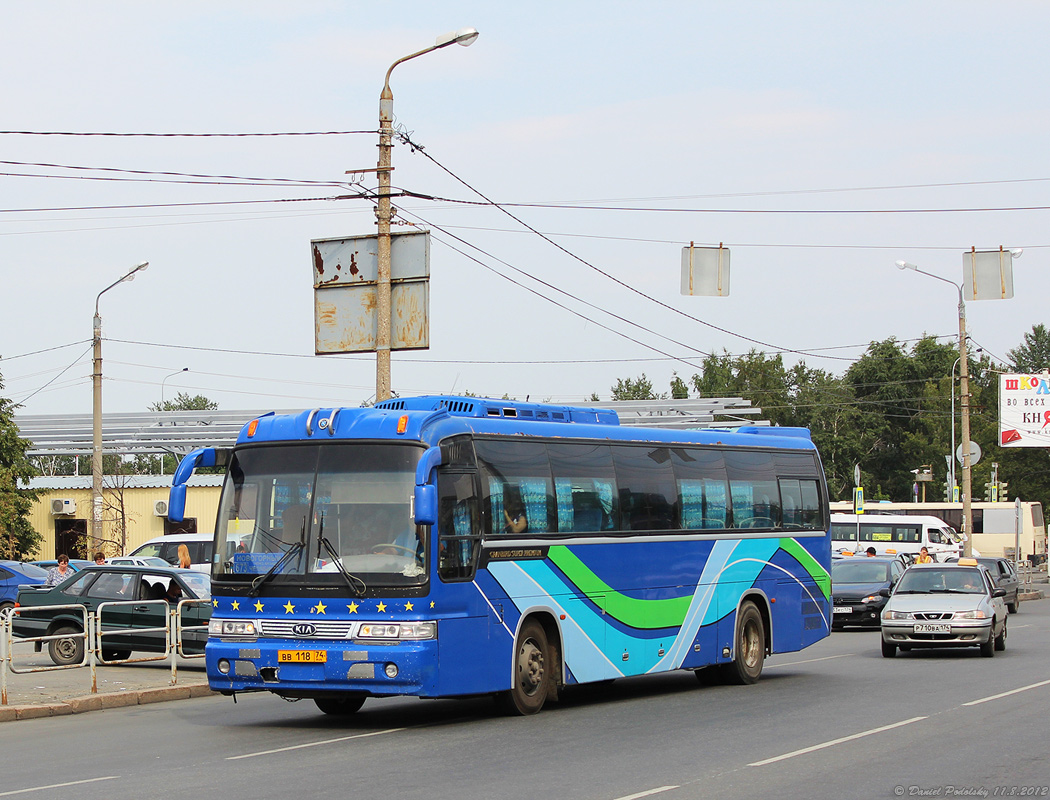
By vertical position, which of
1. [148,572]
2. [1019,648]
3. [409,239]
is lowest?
[1019,648]

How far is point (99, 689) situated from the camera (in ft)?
55.9

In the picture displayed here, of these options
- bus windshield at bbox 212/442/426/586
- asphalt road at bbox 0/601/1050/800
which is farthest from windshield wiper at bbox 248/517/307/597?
asphalt road at bbox 0/601/1050/800

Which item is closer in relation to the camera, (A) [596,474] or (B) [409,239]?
(A) [596,474]

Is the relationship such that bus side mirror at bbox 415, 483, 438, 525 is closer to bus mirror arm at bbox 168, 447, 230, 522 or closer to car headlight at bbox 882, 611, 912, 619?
bus mirror arm at bbox 168, 447, 230, 522

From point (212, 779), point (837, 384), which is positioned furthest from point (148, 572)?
point (837, 384)

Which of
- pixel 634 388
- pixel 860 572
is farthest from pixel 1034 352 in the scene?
pixel 860 572

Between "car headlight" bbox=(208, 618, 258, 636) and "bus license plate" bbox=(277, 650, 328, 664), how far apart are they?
15.1 inches

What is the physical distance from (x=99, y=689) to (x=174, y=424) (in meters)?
31.9

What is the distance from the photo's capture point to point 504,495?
13.8 m

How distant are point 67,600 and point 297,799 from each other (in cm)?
1335

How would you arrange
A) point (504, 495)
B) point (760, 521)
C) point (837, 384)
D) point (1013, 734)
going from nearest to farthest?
1. point (1013, 734)
2. point (504, 495)
3. point (760, 521)
4. point (837, 384)

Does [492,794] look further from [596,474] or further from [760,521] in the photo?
[760,521]

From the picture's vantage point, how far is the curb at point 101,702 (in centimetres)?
1493

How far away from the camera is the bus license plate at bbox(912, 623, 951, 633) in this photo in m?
21.5
